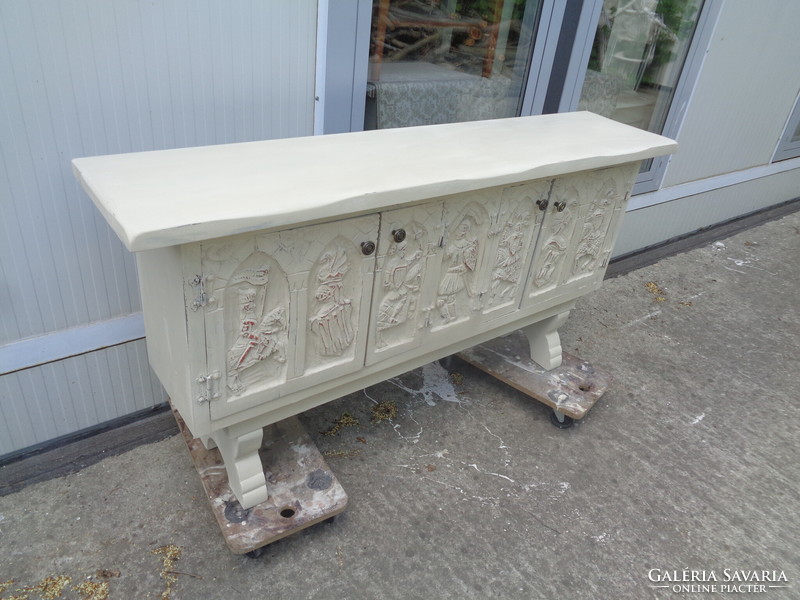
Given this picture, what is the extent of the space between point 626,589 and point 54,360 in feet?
6.33

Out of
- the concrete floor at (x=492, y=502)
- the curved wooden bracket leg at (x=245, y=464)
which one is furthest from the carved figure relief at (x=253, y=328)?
the concrete floor at (x=492, y=502)

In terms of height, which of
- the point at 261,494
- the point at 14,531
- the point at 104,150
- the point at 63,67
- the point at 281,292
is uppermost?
the point at 63,67

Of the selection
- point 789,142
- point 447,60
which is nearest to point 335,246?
point 447,60

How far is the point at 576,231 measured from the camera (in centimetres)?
222

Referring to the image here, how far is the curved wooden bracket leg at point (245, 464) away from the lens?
1.72m

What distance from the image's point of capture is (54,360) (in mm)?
1947

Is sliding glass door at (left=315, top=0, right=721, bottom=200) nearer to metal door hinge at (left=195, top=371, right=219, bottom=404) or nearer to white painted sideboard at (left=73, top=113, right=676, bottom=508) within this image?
white painted sideboard at (left=73, top=113, right=676, bottom=508)

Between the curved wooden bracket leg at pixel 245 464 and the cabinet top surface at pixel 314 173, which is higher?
the cabinet top surface at pixel 314 173

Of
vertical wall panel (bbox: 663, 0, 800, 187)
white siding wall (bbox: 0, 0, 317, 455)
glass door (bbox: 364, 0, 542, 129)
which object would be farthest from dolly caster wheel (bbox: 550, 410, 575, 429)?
vertical wall panel (bbox: 663, 0, 800, 187)

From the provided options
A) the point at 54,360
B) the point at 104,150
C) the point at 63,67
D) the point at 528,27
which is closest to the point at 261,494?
the point at 54,360

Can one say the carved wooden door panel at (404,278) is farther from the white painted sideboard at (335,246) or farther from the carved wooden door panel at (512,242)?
the carved wooden door panel at (512,242)

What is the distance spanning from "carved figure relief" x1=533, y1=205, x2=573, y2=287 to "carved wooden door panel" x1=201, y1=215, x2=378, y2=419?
778 mm

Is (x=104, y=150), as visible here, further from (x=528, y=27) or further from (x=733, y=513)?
(x=733, y=513)

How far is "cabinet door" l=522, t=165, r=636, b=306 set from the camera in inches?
82.4
